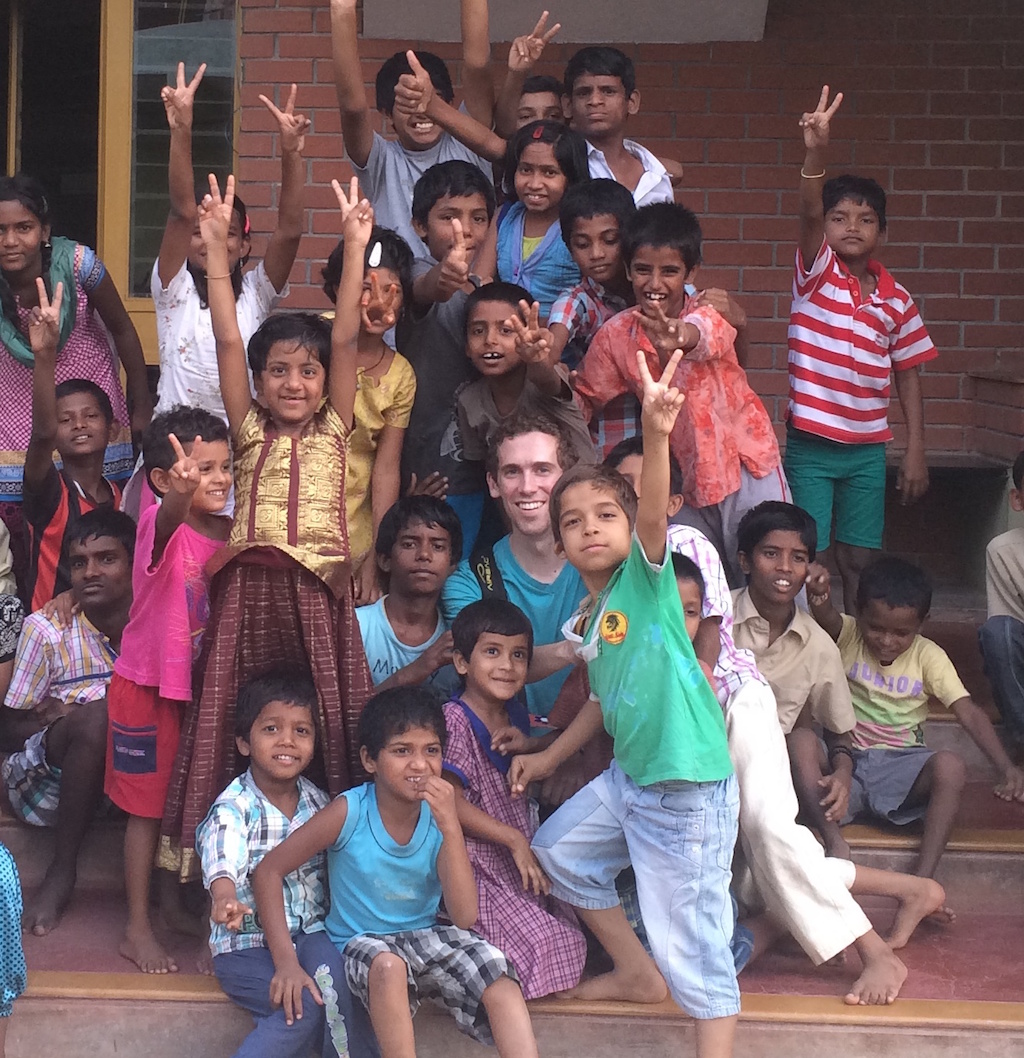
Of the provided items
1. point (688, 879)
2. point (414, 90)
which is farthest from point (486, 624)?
point (414, 90)

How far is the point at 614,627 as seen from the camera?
3088 mm

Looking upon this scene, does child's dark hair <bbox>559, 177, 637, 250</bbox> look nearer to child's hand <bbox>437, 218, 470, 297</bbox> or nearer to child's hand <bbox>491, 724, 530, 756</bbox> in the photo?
child's hand <bbox>437, 218, 470, 297</bbox>

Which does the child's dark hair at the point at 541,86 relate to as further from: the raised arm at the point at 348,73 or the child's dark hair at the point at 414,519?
the child's dark hair at the point at 414,519

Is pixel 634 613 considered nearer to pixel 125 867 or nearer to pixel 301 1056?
pixel 301 1056

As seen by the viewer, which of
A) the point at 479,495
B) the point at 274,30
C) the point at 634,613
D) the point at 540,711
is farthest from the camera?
the point at 274,30

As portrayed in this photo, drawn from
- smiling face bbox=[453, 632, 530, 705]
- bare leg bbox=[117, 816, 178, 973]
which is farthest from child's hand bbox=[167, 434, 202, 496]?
bare leg bbox=[117, 816, 178, 973]

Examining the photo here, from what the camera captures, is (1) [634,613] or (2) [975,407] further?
(2) [975,407]

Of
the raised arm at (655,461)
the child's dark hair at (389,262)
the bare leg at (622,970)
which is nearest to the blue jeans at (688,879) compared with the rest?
the bare leg at (622,970)

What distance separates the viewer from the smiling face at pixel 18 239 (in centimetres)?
417

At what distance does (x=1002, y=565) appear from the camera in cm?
427

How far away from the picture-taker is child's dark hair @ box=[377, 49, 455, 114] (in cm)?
461

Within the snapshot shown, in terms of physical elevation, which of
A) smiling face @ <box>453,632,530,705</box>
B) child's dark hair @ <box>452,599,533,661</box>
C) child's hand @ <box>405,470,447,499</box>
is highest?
child's hand @ <box>405,470,447,499</box>

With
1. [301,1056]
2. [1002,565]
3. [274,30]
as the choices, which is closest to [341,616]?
[301,1056]

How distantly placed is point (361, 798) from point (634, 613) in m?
0.73
